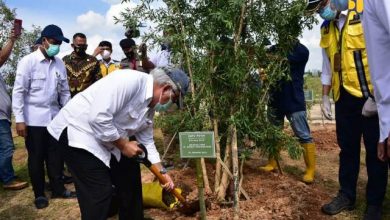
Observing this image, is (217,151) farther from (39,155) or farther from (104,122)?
(39,155)

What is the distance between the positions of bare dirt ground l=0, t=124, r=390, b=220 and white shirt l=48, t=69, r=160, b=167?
149 centimetres

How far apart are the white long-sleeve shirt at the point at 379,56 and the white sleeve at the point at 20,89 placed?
12.9 ft

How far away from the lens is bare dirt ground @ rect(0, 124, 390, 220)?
3922mm

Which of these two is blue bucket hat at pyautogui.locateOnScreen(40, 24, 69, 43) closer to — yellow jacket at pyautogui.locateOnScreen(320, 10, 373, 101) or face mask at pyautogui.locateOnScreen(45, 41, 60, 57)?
face mask at pyautogui.locateOnScreen(45, 41, 60, 57)

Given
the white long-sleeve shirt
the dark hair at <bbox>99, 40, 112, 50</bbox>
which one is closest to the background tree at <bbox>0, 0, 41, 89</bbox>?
the dark hair at <bbox>99, 40, 112, 50</bbox>

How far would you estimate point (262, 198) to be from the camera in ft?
14.1

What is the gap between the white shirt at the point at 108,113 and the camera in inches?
98.8

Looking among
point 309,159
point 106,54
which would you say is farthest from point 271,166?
point 106,54

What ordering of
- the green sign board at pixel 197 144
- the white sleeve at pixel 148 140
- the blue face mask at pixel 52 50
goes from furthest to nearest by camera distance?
the blue face mask at pixel 52 50
the white sleeve at pixel 148 140
the green sign board at pixel 197 144

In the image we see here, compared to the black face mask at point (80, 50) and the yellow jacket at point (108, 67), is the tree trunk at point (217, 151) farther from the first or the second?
the yellow jacket at point (108, 67)

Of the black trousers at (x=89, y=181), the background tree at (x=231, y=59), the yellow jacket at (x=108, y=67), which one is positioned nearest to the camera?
the black trousers at (x=89, y=181)

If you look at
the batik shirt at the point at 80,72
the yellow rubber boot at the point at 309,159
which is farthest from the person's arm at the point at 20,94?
the yellow rubber boot at the point at 309,159

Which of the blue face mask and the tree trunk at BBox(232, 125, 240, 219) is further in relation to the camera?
the blue face mask

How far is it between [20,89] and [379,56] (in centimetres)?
404
